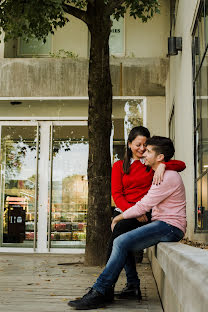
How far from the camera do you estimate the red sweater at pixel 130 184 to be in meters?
4.61

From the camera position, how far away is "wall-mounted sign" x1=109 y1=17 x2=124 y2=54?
1095 centimetres

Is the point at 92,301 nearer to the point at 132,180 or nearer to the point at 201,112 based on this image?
the point at 132,180

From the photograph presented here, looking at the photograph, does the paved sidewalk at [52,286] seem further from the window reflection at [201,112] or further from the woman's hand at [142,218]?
the window reflection at [201,112]

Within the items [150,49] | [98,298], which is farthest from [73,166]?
[98,298]

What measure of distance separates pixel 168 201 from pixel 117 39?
7.72m

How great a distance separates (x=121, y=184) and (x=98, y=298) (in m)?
1.17

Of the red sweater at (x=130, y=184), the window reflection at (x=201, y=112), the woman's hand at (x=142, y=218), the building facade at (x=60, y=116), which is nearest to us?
the woman's hand at (x=142, y=218)

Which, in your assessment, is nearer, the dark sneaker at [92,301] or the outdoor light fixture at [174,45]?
the dark sneaker at [92,301]

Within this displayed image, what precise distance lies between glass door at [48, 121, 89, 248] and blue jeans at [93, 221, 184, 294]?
6.90 meters

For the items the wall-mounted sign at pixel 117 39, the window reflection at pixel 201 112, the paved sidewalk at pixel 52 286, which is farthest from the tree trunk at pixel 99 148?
the wall-mounted sign at pixel 117 39

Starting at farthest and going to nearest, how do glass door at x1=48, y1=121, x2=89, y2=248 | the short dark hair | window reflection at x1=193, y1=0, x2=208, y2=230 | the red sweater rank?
glass door at x1=48, y1=121, x2=89, y2=248, window reflection at x1=193, y1=0, x2=208, y2=230, the red sweater, the short dark hair

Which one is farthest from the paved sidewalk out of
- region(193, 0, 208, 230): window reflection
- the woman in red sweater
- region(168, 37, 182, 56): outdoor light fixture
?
A: region(168, 37, 182, 56): outdoor light fixture

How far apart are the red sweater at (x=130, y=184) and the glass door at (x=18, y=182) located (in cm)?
639

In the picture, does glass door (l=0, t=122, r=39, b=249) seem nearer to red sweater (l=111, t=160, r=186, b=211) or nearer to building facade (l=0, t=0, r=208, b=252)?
building facade (l=0, t=0, r=208, b=252)
